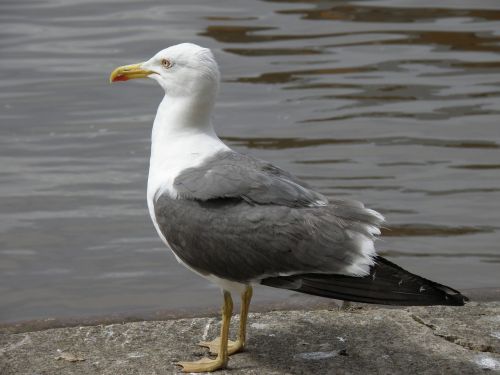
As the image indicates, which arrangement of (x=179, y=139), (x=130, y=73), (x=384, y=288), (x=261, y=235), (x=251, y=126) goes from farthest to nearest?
(x=251, y=126) → (x=130, y=73) → (x=179, y=139) → (x=261, y=235) → (x=384, y=288)

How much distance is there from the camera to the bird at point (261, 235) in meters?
3.89

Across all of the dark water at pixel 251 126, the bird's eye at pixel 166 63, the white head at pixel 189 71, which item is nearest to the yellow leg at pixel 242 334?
the white head at pixel 189 71

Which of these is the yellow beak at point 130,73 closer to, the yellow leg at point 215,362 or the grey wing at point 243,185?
the grey wing at point 243,185

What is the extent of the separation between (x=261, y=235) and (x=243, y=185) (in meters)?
0.21

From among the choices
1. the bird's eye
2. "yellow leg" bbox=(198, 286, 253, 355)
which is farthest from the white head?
"yellow leg" bbox=(198, 286, 253, 355)

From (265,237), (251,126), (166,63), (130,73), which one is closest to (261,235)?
(265,237)

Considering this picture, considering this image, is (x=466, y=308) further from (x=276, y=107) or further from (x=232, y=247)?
(x=276, y=107)

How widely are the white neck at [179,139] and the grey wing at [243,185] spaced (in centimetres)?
9

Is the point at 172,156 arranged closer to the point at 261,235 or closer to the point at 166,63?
the point at 166,63

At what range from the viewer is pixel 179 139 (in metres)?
4.39

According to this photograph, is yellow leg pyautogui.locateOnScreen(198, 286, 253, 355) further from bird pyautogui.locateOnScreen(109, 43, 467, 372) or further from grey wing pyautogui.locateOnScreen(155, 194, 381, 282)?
grey wing pyautogui.locateOnScreen(155, 194, 381, 282)

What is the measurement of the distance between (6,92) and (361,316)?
5.55 metres

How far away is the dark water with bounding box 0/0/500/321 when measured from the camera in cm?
639

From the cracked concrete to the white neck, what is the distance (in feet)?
2.03
